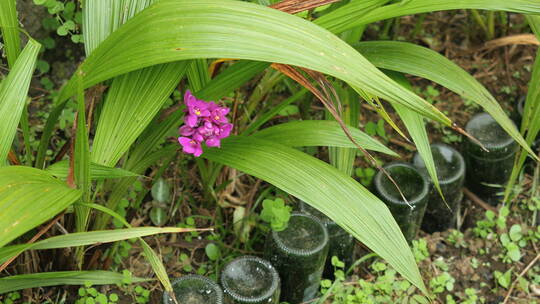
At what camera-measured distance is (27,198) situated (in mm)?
996

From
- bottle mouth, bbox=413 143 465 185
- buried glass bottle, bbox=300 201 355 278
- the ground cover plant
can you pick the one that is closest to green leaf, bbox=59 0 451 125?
the ground cover plant

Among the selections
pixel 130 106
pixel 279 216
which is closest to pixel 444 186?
pixel 279 216

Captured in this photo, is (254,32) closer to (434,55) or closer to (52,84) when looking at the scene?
(434,55)

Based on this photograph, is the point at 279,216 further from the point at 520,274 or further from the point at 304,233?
the point at 520,274

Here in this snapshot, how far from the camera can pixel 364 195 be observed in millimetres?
1261

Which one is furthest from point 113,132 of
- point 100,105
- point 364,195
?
point 364,195

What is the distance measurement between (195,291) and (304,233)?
1.02 ft

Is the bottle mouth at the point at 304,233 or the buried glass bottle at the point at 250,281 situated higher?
the bottle mouth at the point at 304,233

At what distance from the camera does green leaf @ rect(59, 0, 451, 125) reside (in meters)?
1.00

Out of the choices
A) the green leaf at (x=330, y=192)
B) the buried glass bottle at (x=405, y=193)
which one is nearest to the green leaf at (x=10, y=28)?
the green leaf at (x=330, y=192)

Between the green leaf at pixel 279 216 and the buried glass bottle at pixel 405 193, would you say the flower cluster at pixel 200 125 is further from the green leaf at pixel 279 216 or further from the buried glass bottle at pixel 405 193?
the buried glass bottle at pixel 405 193

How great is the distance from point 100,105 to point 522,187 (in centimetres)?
137

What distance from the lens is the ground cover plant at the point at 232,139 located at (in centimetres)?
105

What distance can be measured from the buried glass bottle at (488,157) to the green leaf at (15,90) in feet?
4.16
